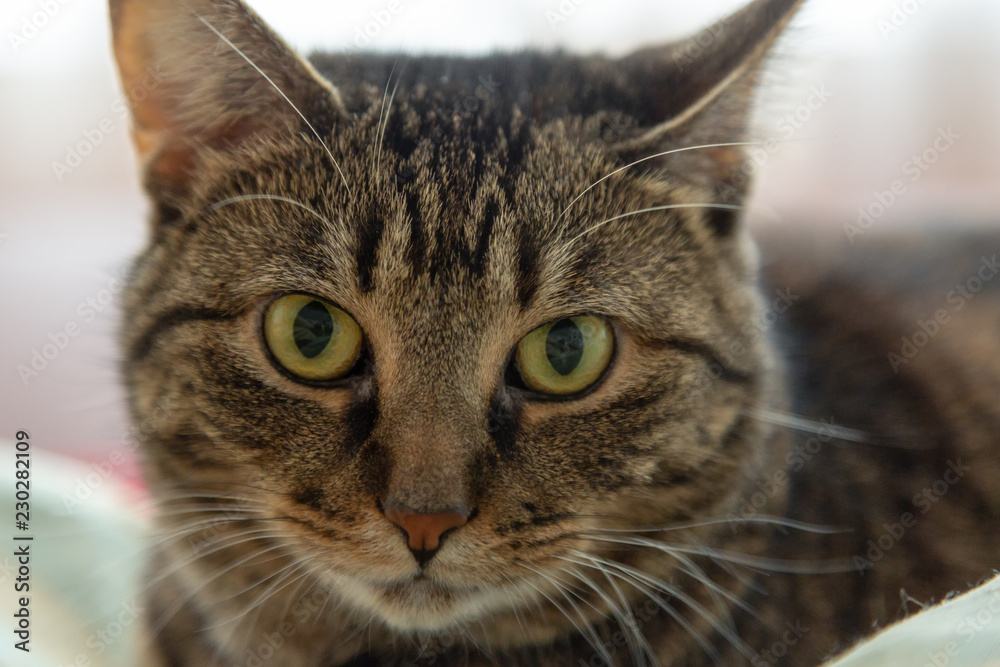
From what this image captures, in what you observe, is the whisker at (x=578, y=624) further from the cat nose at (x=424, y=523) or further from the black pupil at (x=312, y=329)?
the black pupil at (x=312, y=329)

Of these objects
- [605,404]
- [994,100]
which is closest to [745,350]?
[605,404]

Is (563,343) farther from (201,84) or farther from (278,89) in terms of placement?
(201,84)

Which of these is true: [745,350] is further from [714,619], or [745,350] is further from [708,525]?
[714,619]

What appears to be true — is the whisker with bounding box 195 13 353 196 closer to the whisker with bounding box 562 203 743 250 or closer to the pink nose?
the whisker with bounding box 562 203 743 250

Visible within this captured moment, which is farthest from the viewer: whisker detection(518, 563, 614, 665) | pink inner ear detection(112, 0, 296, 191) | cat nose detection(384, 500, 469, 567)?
pink inner ear detection(112, 0, 296, 191)

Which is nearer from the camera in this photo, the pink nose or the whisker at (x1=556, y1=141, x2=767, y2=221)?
the pink nose

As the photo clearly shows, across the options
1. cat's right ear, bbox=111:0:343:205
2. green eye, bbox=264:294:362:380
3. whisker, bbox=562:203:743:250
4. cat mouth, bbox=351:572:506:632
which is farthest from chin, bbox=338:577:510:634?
cat's right ear, bbox=111:0:343:205

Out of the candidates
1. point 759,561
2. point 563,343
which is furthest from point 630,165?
point 759,561

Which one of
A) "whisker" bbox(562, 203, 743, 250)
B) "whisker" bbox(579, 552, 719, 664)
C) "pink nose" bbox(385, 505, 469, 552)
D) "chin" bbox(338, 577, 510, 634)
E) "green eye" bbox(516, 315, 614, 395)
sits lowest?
"whisker" bbox(579, 552, 719, 664)
